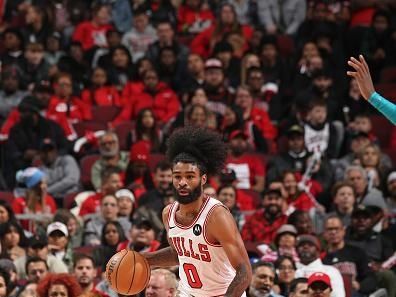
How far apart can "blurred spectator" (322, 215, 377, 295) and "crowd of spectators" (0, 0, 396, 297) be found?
0.05 ft

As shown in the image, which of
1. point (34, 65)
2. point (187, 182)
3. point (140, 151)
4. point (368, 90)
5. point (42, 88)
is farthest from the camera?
point (34, 65)

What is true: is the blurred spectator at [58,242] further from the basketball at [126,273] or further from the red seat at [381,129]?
the red seat at [381,129]

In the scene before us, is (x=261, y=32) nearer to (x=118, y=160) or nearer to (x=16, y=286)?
(x=118, y=160)

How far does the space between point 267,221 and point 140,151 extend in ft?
7.49

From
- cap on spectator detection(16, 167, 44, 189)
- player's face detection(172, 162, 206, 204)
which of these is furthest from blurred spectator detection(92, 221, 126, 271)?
player's face detection(172, 162, 206, 204)

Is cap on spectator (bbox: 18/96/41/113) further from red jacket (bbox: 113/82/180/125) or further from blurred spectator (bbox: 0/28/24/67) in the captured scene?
blurred spectator (bbox: 0/28/24/67)

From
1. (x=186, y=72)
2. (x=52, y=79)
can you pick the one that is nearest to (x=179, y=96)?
(x=186, y=72)

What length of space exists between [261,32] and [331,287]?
736 centimetres

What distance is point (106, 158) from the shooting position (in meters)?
15.4

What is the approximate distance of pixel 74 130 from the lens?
54.3 ft

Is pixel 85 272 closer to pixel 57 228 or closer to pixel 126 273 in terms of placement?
pixel 57 228

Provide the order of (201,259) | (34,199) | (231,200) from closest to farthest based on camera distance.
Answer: (201,259)
(231,200)
(34,199)

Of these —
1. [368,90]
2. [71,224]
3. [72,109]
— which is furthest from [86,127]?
[368,90]

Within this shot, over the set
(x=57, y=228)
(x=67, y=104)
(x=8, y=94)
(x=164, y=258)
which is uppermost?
(x=8, y=94)
